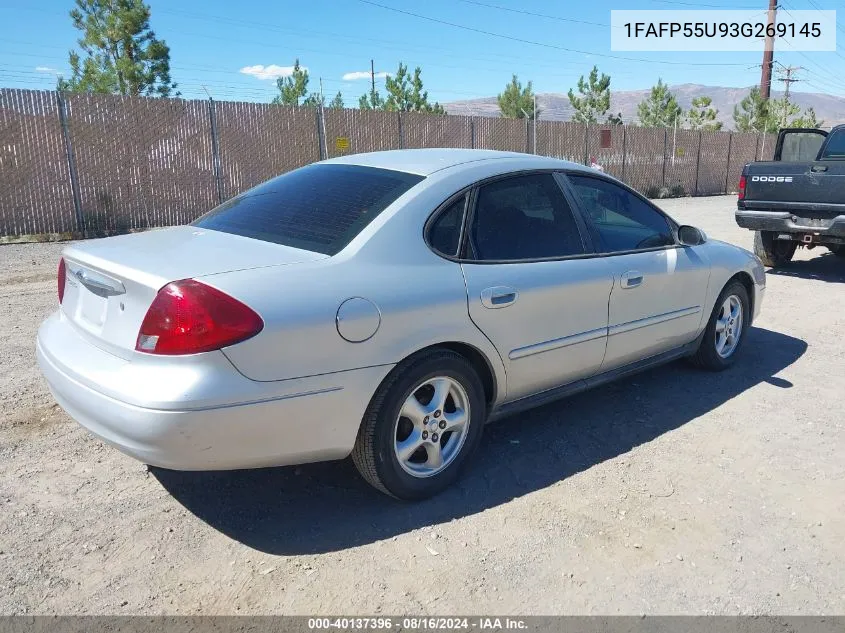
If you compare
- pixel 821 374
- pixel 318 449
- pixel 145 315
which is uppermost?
pixel 145 315

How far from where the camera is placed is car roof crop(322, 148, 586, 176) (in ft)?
11.7

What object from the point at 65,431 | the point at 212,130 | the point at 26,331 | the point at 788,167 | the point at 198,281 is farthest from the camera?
the point at 212,130

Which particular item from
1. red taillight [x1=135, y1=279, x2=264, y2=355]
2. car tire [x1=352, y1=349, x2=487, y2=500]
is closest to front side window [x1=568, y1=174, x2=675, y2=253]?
car tire [x1=352, y1=349, x2=487, y2=500]

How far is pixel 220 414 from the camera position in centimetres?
257

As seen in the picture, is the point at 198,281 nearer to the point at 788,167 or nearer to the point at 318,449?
the point at 318,449

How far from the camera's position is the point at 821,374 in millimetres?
5125

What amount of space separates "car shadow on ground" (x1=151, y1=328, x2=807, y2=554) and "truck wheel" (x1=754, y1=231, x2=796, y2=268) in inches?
208

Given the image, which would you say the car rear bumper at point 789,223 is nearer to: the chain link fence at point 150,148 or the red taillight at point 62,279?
the red taillight at point 62,279

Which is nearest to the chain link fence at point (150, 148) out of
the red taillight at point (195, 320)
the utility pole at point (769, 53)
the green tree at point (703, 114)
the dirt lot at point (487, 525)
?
the dirt lot at point (487, 525)

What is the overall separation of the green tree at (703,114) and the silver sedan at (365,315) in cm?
4199

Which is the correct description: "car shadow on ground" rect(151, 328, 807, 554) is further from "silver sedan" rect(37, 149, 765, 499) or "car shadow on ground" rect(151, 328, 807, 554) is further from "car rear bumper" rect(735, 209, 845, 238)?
"car rear bumper" rect(735, 209, 845, 238)

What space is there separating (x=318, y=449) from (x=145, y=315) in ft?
2.82

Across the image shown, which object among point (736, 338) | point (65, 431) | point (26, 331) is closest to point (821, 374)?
point (736, 338)

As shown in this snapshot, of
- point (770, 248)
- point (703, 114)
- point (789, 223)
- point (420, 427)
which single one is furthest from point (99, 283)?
point (703, 114)
